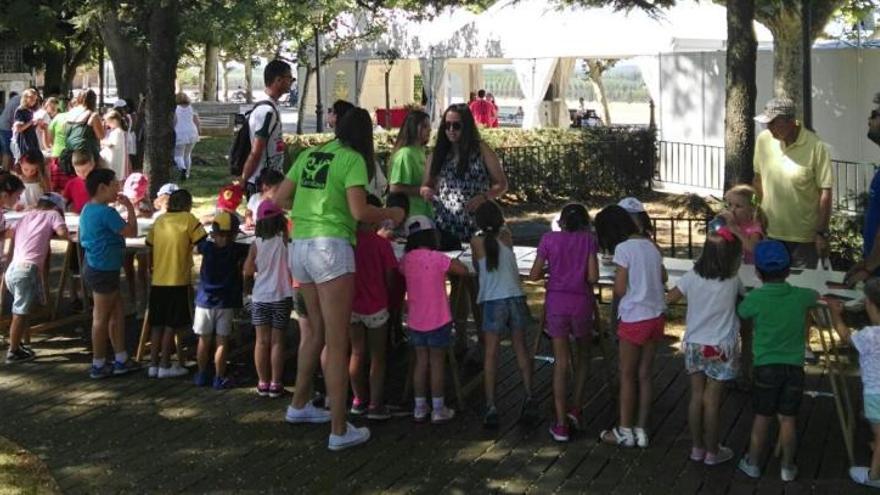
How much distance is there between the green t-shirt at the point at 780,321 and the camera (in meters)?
5.67

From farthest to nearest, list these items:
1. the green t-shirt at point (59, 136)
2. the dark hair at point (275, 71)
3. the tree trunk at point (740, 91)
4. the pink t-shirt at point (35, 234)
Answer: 1. the green t-shirt at point (59, 136)
2. the tree trunk at point (740, 91)
3. the pink t-shirt at point (35, 234)
4. the dark hair at point (275, 71)

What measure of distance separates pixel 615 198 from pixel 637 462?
1246 centimetres

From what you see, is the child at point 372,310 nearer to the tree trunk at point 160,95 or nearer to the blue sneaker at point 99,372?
the blue sneaker at point 99,372

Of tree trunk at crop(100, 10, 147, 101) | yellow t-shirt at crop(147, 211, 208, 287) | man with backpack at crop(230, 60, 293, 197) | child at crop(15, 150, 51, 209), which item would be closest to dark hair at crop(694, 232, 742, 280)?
man with backpack at crop(230, 60, 293, 197)

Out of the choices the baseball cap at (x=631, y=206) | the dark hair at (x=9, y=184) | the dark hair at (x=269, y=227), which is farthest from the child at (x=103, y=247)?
the baseball cap at (x=631, y=206)

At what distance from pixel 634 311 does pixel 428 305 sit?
1.20 meters

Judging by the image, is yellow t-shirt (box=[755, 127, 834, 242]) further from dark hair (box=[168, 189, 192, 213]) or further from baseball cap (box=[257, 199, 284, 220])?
dark hair (box=[168, 189, 192, 213])

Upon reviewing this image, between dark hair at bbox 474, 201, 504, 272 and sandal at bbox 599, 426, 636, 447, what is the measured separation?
3.63 feet

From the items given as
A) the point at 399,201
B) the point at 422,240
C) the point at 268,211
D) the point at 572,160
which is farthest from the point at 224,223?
the point at 572,160

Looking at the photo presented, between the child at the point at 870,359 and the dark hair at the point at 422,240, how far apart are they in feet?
7.24

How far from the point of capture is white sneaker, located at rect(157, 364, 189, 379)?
7879mm

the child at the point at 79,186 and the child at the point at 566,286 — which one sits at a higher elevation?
the child at the point at 79,186

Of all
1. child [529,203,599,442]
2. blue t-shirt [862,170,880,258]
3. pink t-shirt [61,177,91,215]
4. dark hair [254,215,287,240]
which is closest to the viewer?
child [529,203,599,442]

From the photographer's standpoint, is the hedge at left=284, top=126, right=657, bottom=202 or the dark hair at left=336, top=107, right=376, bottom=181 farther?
the hedge at left=284, top=126, right=657, bottom=202
